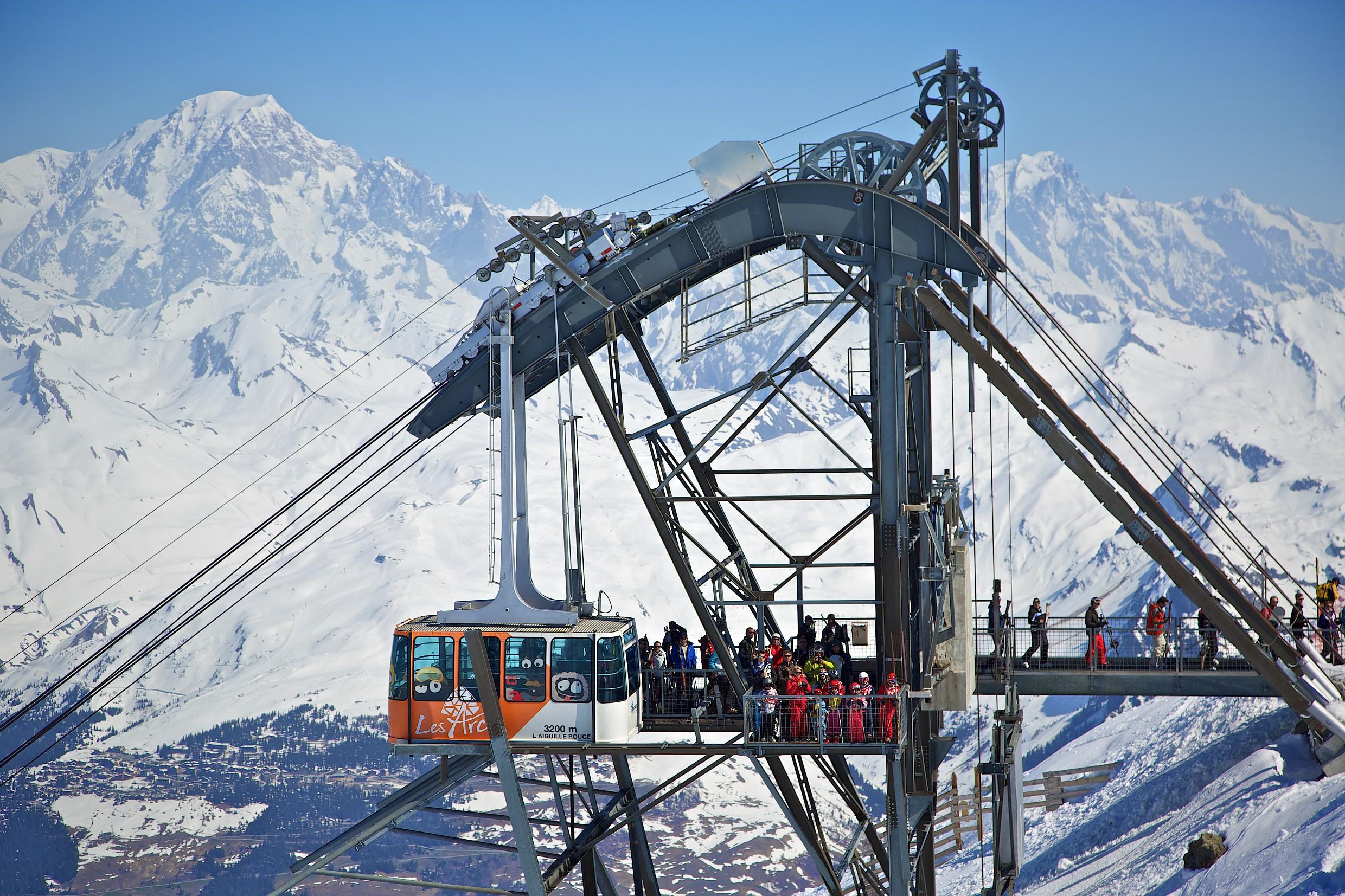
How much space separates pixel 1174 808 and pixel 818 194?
105 feet

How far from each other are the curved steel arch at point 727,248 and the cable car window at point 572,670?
22.5ft

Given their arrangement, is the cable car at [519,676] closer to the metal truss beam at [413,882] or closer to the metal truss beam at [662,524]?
the metal truss beam at [662,524]

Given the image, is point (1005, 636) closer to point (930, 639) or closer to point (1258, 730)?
point (930, 639)

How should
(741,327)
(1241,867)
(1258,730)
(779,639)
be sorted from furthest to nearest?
1. (1258,730)
2. (1241,867)
3. (779,639)
4. (741,327)

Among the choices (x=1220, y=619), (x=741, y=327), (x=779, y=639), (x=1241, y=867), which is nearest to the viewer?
(x=1220, y=619)

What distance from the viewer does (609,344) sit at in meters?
31.7

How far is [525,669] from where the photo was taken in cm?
2912

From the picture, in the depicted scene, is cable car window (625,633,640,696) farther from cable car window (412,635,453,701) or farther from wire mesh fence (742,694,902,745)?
cable car window (412,635,453,701)

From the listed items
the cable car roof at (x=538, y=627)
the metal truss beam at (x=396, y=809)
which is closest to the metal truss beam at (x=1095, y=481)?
the cable car roof at (x=538, y=627)

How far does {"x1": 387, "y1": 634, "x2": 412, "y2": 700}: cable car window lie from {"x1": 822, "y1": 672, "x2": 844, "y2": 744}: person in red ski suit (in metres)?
8.86

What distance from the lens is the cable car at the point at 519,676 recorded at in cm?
2877

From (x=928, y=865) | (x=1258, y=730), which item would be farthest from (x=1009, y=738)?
Result: (x=1258, y=730)

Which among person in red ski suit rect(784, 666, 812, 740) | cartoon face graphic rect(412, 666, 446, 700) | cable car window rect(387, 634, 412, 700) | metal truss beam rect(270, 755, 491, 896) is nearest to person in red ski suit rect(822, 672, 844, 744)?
person in red ski suit rect(784, 666, 812, 740)

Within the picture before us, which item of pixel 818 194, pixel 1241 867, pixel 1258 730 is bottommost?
pixel 1241 867
